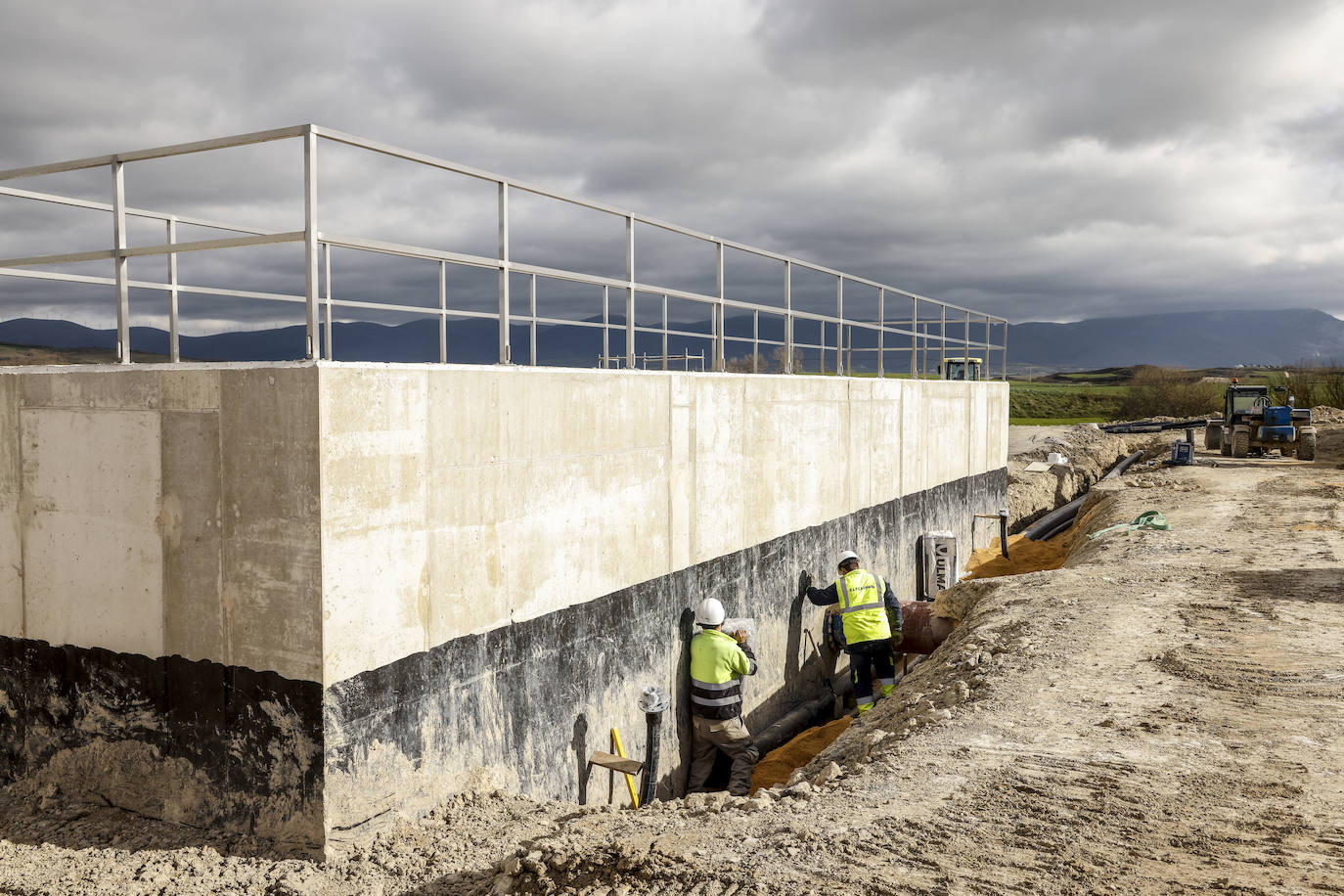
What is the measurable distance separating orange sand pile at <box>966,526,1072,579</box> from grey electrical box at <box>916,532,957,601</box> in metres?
2.03

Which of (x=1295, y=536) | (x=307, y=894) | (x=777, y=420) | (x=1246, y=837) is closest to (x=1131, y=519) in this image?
(x=1295, y=536)

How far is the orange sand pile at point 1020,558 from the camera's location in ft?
60.8

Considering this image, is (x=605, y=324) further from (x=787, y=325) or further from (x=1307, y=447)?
(x=1307, y=447)

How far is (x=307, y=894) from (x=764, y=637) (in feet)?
21.8

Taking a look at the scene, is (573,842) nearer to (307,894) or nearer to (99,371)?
(307,894)

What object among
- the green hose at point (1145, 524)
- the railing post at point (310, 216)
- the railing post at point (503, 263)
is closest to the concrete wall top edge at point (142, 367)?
the railing post at point (310, 216)

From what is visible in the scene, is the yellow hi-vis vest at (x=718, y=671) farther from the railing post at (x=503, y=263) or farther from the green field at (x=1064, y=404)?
the green field at (x=1064, y=404)

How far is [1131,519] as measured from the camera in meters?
17.0

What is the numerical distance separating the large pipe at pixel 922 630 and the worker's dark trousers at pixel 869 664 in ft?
4.09

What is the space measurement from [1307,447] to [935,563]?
19.3 metres

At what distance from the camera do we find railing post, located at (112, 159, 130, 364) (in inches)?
223

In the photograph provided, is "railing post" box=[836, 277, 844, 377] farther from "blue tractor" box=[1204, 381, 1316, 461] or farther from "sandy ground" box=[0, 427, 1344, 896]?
"blue tractor" box=[1204, 381, 1316, 461]

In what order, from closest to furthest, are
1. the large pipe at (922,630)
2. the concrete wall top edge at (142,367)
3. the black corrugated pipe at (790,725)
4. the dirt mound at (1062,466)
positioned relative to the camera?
the concrete wall top edge at (142,367) < the black corrugated pipe at (790,725) < the large pipe at (922,630) < the dirt mound at (1062,466)

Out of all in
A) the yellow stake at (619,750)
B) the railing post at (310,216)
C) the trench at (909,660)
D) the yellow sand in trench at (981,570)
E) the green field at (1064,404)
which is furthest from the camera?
the green field at (1064,404)
